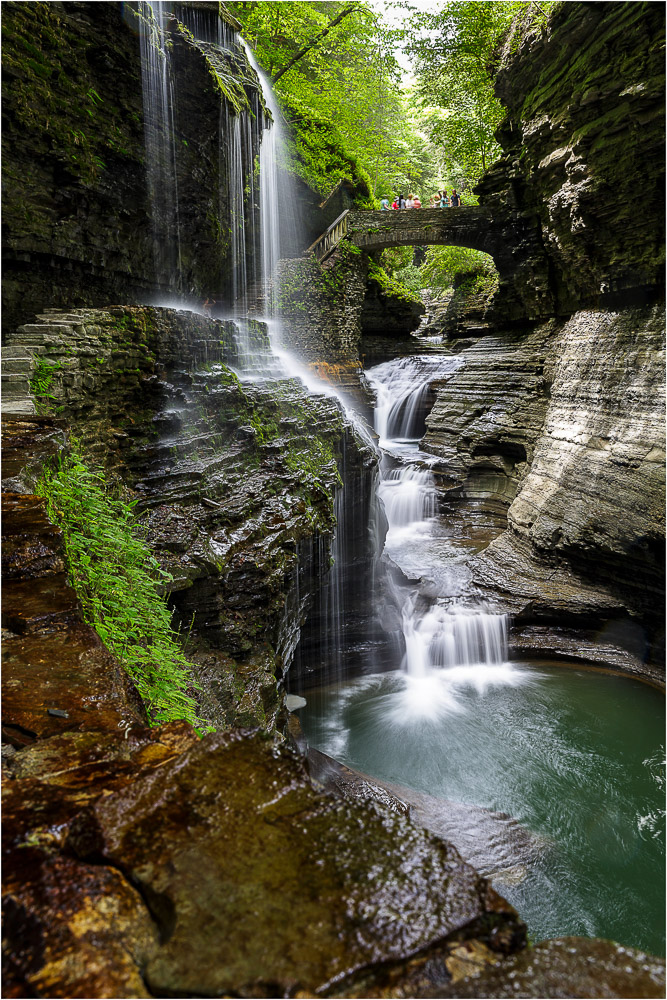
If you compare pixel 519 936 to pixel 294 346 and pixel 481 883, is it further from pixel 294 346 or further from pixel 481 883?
pixel 294 346

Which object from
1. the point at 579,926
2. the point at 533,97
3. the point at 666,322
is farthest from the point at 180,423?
the point at 533,97

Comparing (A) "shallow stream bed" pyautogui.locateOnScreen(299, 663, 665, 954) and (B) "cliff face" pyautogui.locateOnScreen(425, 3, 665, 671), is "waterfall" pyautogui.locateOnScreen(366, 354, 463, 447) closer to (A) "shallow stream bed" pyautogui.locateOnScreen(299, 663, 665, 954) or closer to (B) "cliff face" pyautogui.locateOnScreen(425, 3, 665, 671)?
(B) "cliff face" pyautogui.locateOnScreen(425, 3, 665, 671)

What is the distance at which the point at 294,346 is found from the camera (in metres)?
16.3

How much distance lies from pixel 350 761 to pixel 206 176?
37.2 ft

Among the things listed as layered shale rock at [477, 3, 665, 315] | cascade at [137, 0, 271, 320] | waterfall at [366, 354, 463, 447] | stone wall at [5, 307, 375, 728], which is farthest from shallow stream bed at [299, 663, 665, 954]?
waterfall at [366, 354, 463, 447]

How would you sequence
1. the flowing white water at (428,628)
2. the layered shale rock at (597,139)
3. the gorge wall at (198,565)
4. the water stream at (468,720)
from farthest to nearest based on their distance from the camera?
the flowing white water at (428,628) → the layered shale rock at (597,139) → the water stream at (468,720) → the gorge wall at (198,565)

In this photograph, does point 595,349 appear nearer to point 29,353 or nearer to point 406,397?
point 406,397

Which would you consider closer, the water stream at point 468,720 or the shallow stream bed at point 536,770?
the shallow stream bed at point 536,770

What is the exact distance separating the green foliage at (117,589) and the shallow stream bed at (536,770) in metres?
3.86

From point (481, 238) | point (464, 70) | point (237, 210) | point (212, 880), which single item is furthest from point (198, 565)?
point (464, 70)

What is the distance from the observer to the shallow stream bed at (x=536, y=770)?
510 cm

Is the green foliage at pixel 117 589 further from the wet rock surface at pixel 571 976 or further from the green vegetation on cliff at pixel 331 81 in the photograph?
the green vegetation on cliff at pixel 331 81

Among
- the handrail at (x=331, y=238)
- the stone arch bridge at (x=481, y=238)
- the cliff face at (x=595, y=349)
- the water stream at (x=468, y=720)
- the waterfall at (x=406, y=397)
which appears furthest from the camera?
the waterfall at (x=406, y=397)

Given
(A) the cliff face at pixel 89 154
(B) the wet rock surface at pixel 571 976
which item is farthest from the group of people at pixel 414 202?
(B) the wet rock surface at pixel 571 976
